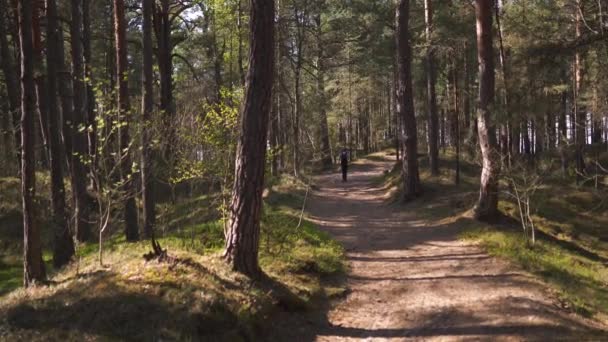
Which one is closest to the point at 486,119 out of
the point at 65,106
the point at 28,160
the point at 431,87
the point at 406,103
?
the point at 406,103

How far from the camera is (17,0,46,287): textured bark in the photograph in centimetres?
900

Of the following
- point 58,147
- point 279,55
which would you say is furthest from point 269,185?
point 58,147

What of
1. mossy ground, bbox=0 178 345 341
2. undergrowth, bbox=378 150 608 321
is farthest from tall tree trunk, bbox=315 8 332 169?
mossy ground, bbox=0 178 345 341

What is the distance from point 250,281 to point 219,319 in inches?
51.0

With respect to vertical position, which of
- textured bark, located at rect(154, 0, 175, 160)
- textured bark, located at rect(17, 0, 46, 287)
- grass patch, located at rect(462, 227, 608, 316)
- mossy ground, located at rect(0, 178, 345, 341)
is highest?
textured bark, located at rect(154, 0, 175, 160)

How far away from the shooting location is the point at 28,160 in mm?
9102

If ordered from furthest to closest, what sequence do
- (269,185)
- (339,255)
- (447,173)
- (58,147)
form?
1. (447,173)
2. (269,185)
3. (58,147)
4. (339,255)

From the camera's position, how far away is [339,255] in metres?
10.8

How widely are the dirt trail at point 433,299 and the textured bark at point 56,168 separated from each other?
21.4ft

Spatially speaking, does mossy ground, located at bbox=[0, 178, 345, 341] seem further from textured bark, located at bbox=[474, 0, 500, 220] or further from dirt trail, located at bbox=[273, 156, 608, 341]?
textured bark, located at bbox=[474, 0, 500, 220]

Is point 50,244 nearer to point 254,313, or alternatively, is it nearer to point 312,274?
point 312,274

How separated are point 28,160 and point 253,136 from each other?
14.3 ft

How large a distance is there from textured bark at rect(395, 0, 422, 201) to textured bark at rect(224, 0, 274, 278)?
10.7m

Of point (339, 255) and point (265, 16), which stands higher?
point (265, 16)
